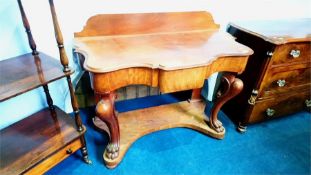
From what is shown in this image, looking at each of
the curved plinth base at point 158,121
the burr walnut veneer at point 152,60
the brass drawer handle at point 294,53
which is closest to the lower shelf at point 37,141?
the burr walnut veneer at point 152,60

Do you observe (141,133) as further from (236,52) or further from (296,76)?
(296,76)

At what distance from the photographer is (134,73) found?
1.05 meters

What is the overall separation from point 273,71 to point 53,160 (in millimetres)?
1572

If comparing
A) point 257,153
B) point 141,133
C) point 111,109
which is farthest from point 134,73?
A: point 257,153

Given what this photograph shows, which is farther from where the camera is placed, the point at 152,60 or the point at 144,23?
the point at 144,23

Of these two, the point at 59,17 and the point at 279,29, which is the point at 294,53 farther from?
the point at 59,17

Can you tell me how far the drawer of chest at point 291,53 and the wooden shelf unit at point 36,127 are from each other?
1.33m

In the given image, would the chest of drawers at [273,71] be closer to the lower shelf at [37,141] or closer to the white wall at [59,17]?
the white wall at [59,17]

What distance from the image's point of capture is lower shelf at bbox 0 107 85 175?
106 centimetres

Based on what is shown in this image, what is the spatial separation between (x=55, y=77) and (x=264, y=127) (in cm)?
175

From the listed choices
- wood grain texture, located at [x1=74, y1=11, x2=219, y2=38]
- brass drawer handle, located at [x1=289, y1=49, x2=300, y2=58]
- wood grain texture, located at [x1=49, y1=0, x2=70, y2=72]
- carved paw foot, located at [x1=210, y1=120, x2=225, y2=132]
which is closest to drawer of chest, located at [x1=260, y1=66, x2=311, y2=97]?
brass drawer handle, located at [x1=289, y1=49, x2=300, y2=58]

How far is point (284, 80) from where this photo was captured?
1.60 metres

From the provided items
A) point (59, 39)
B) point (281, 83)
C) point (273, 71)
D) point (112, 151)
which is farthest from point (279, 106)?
point (59, 39)

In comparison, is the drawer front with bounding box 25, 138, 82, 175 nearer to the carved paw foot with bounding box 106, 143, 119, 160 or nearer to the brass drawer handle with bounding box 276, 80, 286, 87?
the carved paw foot with bounding box 106, 143, 119, 160
